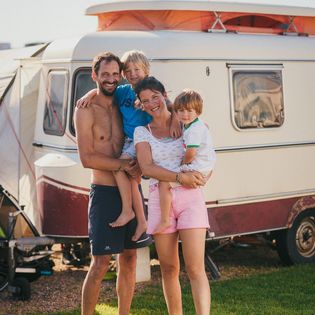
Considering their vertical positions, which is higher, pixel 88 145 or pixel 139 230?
pixel 88 145

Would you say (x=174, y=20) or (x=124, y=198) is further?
(x=174, y=20)

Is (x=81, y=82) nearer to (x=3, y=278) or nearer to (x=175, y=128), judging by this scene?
(x=3, y=278)

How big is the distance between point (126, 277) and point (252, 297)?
2.20 metres

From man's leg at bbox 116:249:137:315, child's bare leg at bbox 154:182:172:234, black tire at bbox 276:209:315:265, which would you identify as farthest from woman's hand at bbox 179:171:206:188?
black tire at bbox 276:209:315:265

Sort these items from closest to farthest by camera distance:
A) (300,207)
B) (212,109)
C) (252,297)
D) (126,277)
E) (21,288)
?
(126,277) → (252,297) → (21,288) → (212,109) → (300,207)

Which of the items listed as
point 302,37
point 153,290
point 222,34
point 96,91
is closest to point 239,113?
point 222,34

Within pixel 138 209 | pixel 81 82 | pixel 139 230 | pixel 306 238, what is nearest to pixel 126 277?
pixel 139 230

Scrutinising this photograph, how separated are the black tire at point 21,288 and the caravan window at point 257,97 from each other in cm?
284

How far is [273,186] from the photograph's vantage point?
9.53 meters

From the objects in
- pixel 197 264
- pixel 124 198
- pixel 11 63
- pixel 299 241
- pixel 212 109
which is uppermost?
pixel 11 63

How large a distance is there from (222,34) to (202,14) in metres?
0.31

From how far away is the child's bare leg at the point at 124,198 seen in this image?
19.7 feet

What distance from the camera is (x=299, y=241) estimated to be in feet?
32.6

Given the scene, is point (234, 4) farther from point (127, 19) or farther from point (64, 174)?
point (64, 174)
